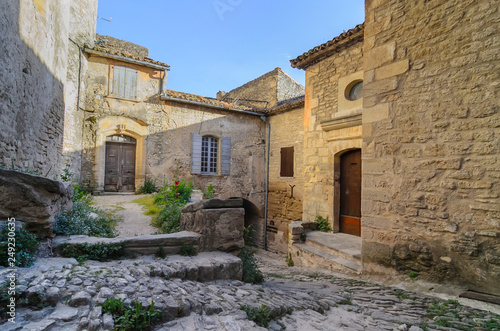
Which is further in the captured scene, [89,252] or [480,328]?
[89,252]

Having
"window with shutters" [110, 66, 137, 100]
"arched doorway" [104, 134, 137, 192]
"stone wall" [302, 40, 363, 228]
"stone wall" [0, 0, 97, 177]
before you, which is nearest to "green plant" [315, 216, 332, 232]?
"stone wall" [302, 40, 363, 228]

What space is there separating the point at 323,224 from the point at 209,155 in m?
6.34

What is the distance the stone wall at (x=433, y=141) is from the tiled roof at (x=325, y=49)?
264 centimetres

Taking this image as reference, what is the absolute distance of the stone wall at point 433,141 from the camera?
301 centimetres

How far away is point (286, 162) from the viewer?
37.0 feet

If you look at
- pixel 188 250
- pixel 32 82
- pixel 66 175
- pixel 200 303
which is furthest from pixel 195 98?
pixel 200 303

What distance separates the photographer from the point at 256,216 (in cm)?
1259

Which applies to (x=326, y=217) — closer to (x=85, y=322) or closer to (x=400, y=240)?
(x=400, y=240)

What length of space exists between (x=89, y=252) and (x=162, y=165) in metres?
7.98

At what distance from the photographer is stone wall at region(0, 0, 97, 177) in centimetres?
380

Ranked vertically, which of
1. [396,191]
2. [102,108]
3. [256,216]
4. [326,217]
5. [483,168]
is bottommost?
[256,216]

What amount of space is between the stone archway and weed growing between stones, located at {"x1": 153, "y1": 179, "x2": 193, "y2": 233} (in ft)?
10.0

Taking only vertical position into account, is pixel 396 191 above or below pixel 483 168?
below

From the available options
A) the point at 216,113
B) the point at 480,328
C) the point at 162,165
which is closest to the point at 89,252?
the point at 480,328
